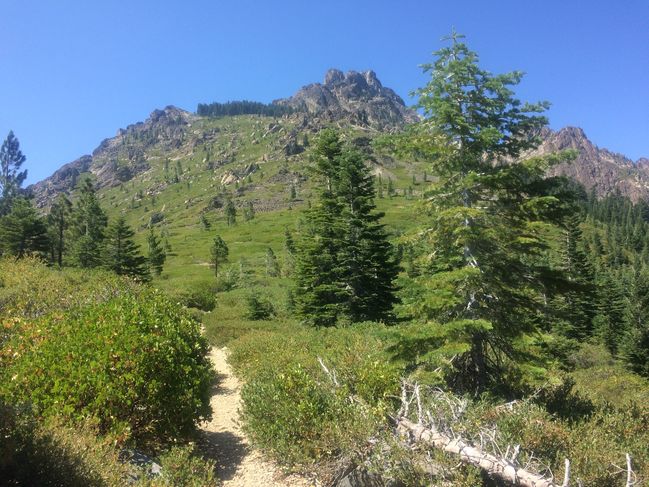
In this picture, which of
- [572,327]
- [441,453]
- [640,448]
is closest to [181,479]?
[441,453]

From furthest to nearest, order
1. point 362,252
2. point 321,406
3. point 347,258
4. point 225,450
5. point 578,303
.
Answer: point 578,303
point 362,252
point 347,258
point 225,450
point 321,406

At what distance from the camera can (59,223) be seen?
5303 centimetres

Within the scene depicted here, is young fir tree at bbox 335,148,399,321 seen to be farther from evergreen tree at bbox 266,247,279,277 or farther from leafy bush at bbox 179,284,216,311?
evergreen tree at bbox 266,247,279,277

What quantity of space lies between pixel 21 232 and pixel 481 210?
4742 centimetres

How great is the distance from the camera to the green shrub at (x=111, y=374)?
698 cm

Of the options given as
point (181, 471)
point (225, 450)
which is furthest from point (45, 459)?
point (225, 450)

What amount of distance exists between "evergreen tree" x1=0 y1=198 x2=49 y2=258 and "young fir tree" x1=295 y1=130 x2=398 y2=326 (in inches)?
1364

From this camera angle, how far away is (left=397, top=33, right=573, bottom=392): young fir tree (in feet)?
29.2

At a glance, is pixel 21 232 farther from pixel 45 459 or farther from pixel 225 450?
pixel 45 459

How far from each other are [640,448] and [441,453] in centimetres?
361

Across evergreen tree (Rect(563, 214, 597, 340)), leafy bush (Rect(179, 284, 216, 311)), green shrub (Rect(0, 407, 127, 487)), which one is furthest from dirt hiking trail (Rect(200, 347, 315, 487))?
evergreen tree (Rect(563, 214, 597, 340))

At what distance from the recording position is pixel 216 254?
57.3m

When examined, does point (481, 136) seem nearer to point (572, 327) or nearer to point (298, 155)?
point (572, 327)

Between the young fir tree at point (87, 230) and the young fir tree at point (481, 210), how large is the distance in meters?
39.0
